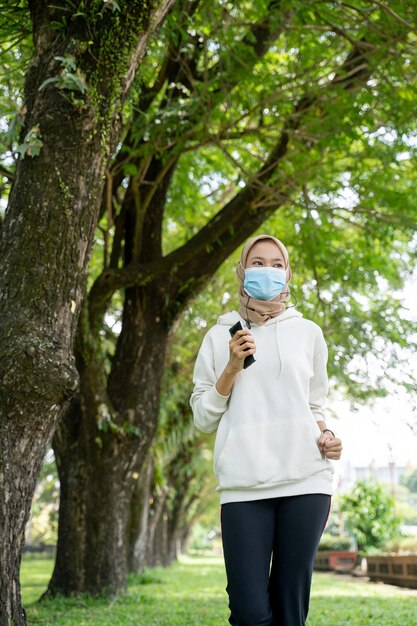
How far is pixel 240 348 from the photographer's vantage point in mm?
2742

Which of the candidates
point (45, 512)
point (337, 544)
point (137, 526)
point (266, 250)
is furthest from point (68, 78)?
point (45, 512)

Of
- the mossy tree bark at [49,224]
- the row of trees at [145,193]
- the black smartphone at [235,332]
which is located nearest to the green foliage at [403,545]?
the row of trees at [145,193]

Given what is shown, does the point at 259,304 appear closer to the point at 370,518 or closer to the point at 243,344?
the point at 243,344

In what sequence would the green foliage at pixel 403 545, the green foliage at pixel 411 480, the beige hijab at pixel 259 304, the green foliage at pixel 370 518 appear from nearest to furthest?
the beige hijab at pixel 259 304
the green foliage at pixel 403 545
the green foliage at pixel 370 518
the green foliage at pixel 411 480

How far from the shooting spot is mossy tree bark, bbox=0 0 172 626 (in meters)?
4.02

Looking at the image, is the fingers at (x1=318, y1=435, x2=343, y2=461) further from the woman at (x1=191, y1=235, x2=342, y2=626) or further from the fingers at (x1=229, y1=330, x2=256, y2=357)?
the fingers at (x1=229, y1=330, x2=256, y2=357)

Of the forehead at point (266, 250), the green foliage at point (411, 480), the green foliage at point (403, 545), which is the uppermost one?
the green foliage at point (411, 480)

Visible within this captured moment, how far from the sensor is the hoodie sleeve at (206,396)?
2.91 meters

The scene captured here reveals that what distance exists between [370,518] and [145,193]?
13932 mm

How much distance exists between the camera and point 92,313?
839 cm

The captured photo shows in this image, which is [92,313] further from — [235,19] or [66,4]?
[66,4]

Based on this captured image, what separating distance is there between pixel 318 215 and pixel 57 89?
5660 millimetres

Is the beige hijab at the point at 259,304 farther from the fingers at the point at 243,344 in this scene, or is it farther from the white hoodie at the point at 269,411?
the fingers at the point at 243,344

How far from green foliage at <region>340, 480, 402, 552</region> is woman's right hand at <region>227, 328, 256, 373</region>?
1804 cm
